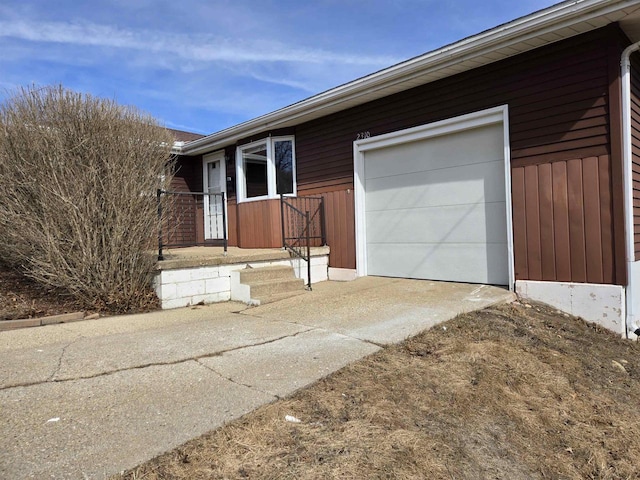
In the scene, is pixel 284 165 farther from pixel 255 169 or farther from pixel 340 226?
pixel 340 226

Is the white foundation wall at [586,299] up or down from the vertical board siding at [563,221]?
down

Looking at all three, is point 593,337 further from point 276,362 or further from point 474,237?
point 276,362

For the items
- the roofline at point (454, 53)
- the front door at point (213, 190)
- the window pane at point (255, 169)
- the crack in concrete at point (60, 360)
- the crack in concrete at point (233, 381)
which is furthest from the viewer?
the front door at point (213, 190)

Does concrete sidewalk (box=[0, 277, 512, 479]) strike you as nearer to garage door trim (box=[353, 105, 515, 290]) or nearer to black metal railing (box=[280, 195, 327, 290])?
garage door trim (box=[353, 105, 515, 290])

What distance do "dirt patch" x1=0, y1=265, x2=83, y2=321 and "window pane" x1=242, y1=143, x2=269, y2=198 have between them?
4840 millimetres

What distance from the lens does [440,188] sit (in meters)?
7.23

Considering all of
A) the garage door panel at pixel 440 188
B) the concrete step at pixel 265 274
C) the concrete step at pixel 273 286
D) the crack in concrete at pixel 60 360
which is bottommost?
the crack in concrete at pixel 60 360

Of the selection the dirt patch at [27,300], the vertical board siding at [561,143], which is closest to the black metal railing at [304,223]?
the vertical board siding at [561,143]

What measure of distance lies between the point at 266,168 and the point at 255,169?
17.2 inches

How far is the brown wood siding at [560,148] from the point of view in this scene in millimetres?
5453

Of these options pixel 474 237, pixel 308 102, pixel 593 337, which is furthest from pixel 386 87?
pixel 593 337

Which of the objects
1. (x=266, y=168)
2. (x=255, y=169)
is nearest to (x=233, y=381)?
(x=266, y=168)

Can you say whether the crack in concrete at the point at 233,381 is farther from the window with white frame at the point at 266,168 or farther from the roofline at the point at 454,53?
the window with white frame at the point at 266,168

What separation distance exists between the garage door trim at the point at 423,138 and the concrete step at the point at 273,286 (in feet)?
5.22
